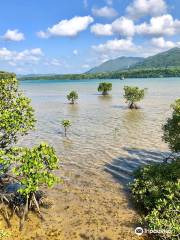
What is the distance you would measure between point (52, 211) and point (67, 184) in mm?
5717

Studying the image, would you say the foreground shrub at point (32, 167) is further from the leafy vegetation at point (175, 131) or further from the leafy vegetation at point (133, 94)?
the leafy vegetation at point (133, 94)

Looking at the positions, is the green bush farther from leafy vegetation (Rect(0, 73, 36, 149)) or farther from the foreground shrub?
leafy vegetation (Rect(0, 73, 36, 149))

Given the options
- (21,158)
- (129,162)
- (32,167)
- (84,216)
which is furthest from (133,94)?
Answer: (32,167)

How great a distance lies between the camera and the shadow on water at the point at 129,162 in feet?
107

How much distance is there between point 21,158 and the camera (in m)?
20.8

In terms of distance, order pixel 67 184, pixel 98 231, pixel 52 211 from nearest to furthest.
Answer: pixel 98 231
pixel 52 211
pixel 67 184

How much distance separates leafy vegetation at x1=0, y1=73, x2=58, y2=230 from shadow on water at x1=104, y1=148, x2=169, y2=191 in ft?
34.5

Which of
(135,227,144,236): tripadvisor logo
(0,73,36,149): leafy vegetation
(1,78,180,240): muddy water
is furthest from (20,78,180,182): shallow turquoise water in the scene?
(0,73,36,149): leafy vegetation

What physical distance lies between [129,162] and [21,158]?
62.8 feet

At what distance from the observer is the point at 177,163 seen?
29.0m

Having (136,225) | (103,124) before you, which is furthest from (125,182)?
(103,124)

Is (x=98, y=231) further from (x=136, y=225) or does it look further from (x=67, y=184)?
(x=67, y=184)

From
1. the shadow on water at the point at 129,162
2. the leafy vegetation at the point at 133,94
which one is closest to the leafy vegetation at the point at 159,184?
the shadow on water at the point at 129,162

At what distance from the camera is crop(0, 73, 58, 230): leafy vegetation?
19.9 meters
